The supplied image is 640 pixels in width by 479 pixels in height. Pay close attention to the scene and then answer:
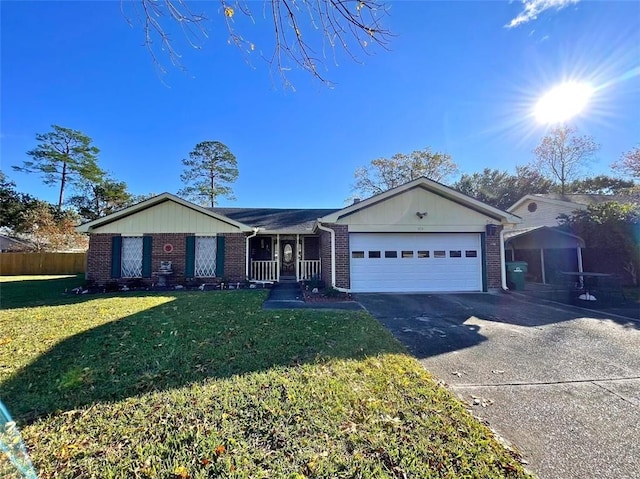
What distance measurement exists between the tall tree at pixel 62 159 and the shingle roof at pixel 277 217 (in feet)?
82.9

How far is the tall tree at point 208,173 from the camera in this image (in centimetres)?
2945

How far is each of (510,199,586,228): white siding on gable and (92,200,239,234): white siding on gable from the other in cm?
1740

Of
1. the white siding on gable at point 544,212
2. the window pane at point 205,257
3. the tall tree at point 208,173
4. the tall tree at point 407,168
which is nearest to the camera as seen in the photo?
the window pane at point 205,257

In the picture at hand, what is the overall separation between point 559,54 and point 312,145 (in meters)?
12.1

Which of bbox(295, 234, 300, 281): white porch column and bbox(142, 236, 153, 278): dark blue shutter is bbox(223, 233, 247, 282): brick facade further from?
bbox(142, 236, 153, 278): dark blue shutter

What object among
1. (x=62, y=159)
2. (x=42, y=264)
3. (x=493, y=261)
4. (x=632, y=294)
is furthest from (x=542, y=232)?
(x=62, y=159)

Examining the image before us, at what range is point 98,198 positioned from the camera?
32.5m

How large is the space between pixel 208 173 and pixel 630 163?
109 ft

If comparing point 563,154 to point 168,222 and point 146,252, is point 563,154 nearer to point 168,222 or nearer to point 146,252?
point 168,222

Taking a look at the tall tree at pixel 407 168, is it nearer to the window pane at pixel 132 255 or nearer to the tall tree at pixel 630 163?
the tall tree at pixel 630 163

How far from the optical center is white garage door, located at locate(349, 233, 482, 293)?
430 inches

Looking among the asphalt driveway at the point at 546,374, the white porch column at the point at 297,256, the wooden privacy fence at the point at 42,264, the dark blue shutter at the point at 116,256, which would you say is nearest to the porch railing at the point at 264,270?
the white porch column at the point at 297,256

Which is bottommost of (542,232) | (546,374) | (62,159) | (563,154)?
(546,374)

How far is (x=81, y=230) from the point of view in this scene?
12039 mm
